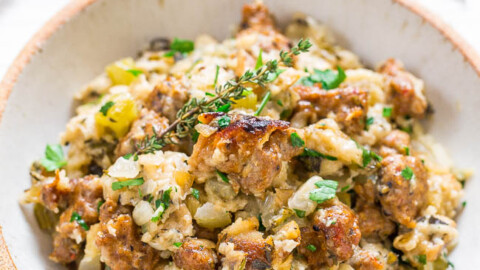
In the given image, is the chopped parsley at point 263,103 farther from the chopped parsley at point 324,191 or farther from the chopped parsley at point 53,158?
the chopped parsley at point 53,158

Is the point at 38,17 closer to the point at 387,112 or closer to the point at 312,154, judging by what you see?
the point at 312,154

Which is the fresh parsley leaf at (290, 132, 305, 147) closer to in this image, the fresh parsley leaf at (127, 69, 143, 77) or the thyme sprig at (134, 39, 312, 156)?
the thyme sprig at (134, 39, 312, 156)

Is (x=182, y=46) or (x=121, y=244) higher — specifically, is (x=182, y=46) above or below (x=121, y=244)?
above

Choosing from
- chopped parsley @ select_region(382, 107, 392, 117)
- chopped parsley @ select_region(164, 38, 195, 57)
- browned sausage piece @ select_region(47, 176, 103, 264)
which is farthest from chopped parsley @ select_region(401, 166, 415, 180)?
chopped parsley @ select_region(164, 38, 195, 57)

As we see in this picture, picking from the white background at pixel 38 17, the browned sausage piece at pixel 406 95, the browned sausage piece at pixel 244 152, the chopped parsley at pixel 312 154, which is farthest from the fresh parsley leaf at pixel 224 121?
the white background at pixel 38 17

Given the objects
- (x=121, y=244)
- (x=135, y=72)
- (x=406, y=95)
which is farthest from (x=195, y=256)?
(x=406, y=95)

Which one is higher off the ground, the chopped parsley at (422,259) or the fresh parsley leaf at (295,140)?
the fresh parsley leaf at (295,140)
